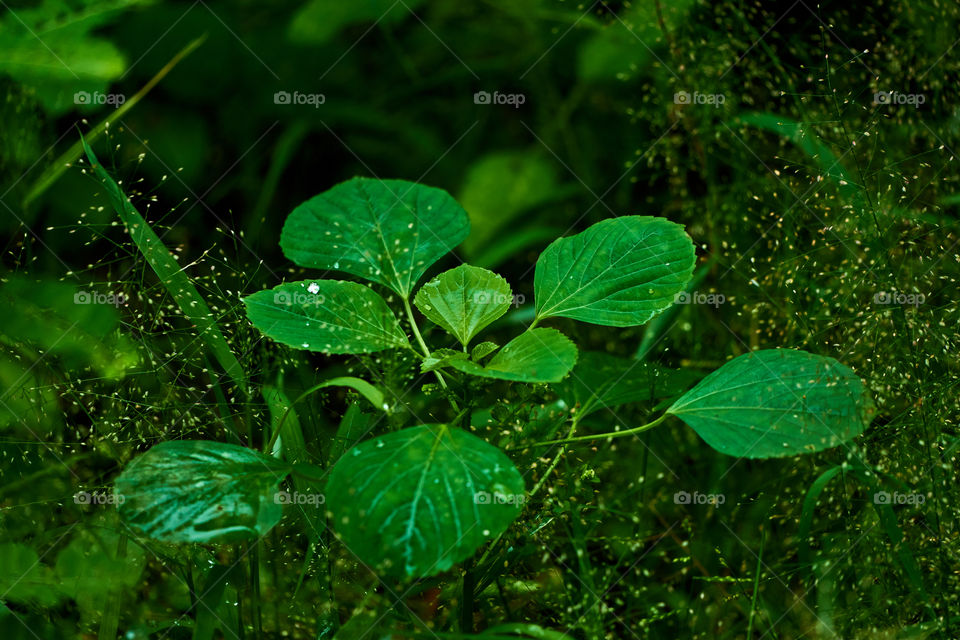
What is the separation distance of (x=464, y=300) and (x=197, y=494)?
14.7 inches

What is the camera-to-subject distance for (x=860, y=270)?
4.46 feet

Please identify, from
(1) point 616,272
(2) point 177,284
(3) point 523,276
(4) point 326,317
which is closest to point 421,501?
(4) point 326,317

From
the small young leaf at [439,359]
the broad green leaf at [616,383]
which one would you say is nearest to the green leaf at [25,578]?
the small young leaf at [439,359]

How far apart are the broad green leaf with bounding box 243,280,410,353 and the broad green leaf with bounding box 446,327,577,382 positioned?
0.38ft

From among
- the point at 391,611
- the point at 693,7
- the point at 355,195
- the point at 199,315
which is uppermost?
the point at 693,7

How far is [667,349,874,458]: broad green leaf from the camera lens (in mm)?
901

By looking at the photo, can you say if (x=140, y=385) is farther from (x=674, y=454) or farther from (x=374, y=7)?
(x=374, y=7)

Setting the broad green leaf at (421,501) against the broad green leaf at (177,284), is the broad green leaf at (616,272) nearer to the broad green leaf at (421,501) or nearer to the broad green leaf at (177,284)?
the broad green leaf at (421,501)

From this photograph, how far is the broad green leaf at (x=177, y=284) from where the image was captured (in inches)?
45.2

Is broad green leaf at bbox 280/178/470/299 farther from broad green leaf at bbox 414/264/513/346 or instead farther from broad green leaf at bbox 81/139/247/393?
broad green leaf at bbox 81/139/247/393

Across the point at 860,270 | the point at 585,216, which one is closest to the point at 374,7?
A: the point at 585,216

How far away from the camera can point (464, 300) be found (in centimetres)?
100

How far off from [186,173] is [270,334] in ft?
4.55

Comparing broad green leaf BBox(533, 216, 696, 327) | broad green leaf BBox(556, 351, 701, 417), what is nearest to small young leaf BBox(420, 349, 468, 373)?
broad green leaf BBox(533, 216, 696, 327)
